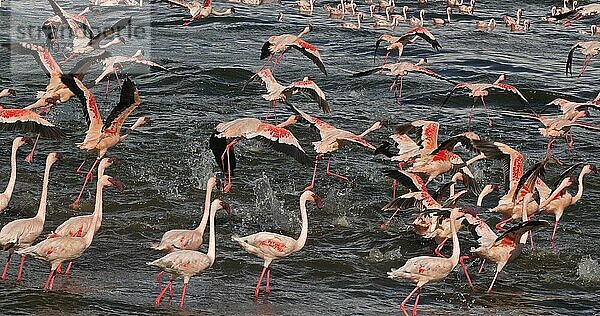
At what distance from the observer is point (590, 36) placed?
27469 mm

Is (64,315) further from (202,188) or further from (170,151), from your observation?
(170,151)

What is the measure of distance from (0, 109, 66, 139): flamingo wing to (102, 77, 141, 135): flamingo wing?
0.60 metres

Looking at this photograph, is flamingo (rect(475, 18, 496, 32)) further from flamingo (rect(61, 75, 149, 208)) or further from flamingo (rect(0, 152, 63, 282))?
flamingo (rect(0, 152, 63, 282))

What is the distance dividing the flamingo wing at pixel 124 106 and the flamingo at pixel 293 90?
2.68m

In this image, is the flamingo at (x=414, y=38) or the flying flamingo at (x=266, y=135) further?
the flamingo at (x=414, y=38)

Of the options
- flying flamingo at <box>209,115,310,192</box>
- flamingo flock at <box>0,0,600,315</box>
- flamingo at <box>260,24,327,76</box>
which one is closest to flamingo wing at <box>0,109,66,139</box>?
flamingo flock at <box>0,0,600,315</box>

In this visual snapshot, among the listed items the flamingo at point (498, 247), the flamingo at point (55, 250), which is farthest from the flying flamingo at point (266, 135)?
the flamingo at point (55, 250)

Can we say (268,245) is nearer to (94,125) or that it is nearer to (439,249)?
(439,249)

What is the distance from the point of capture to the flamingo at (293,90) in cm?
1446

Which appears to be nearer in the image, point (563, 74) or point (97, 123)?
point (97, 123)

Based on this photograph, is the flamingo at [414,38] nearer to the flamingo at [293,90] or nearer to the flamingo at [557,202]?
the flamingo at [293,90]

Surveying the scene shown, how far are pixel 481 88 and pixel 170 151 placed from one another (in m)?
4.81

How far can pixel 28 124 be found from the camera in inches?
499

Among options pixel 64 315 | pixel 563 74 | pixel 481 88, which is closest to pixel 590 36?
pixel 563 74
